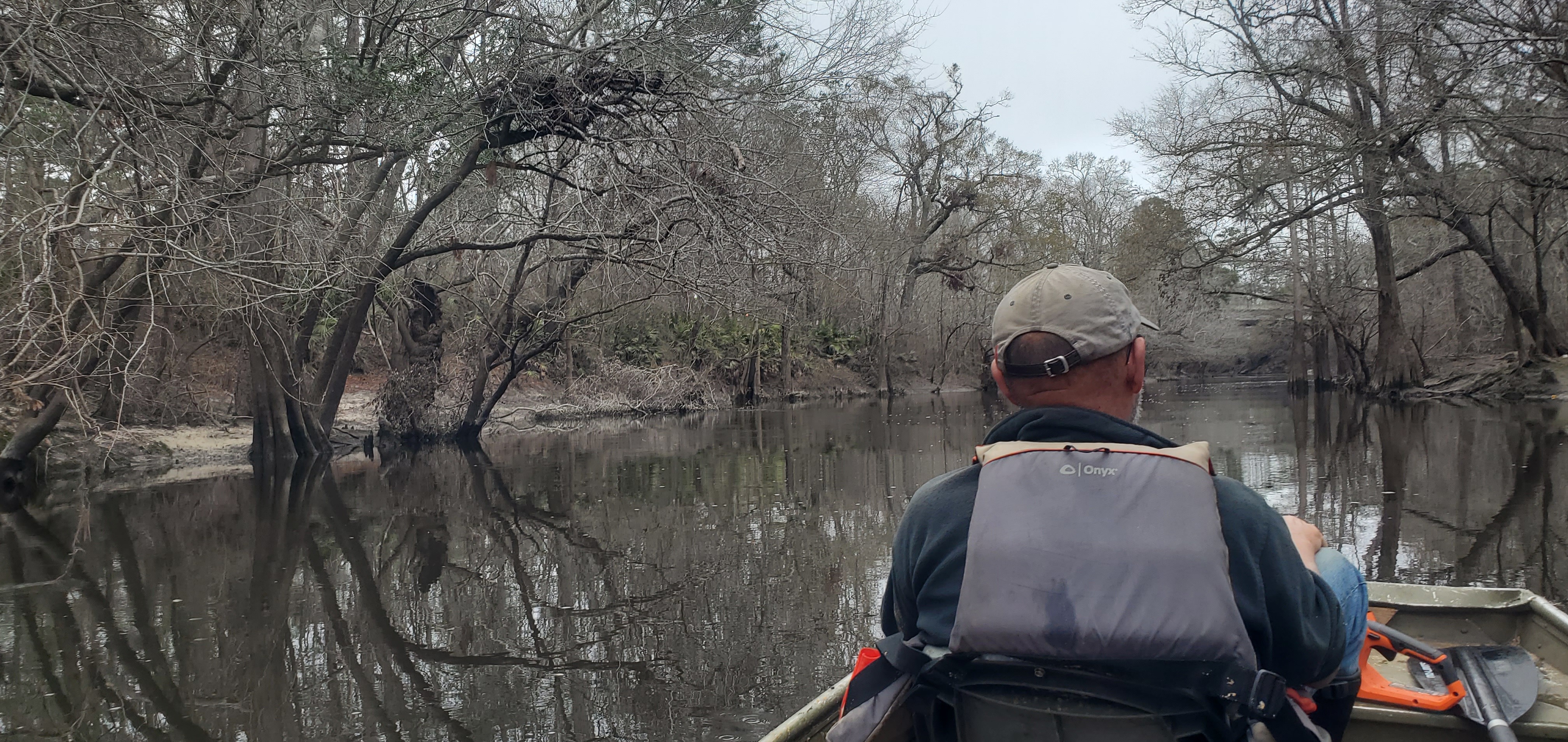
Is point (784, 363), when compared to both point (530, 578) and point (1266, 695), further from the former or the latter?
point (1266, 695)

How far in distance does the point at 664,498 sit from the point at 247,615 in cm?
485

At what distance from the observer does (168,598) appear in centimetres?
684

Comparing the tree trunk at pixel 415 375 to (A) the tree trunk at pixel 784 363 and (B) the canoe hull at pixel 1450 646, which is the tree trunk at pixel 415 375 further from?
(B) the canoe hull at pixel 1450 646

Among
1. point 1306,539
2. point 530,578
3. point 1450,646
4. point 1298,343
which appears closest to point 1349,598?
point 1306,539

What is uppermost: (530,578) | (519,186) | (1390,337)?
(519,186)

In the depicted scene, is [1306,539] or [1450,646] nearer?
[1306,539]

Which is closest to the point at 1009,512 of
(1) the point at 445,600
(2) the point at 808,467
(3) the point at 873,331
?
(1) the point at 445,600

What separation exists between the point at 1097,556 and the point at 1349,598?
725mm

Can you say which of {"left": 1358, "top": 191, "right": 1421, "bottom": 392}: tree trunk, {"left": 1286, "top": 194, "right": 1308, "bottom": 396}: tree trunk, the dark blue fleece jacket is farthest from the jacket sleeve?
{"left": 1286, "top": 194, "right": 1308, "bottom": 396}: tree trunk

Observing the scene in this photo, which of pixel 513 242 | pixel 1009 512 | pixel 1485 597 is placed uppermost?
pixel 513 242

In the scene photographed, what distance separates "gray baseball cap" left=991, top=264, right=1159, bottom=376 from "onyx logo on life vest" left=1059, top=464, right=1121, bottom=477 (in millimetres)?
245

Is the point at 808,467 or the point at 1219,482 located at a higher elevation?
the point at 1219,482

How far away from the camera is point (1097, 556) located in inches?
63.2

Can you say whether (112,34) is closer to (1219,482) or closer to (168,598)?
(168,598)
